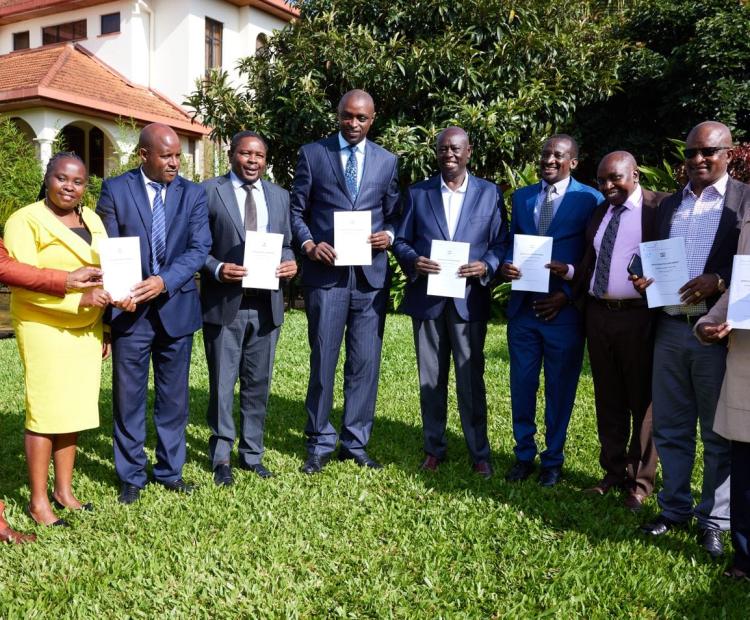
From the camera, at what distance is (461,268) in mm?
4633

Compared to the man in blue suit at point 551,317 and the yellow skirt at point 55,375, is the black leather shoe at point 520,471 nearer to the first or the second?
the man in blue suit at point 551,317

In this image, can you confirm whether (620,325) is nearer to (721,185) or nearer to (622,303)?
(622,303)

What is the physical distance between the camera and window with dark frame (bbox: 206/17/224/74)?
20.8m

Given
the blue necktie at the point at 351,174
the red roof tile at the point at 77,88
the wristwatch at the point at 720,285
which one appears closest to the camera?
the wristwatch at the point at 720,285

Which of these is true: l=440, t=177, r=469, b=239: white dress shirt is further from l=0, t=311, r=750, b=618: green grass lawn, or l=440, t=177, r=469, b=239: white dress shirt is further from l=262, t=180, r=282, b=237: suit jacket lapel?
l=0, t=311, r=750, b=618: green grass lawn

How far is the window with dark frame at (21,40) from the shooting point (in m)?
22.5

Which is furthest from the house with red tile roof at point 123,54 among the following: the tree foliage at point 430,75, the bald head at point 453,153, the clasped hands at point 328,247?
the bald head at point 453,153

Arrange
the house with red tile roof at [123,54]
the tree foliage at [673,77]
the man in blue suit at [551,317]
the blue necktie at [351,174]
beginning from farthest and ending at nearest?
1. the house with red tile roof at [123,54]
2. the tree foliage at [673,77]
3. the blue necktie at [351,174]
4. the man in blue suit at [551,317]

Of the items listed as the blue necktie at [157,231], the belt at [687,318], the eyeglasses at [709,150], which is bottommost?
the belt at [687,318]

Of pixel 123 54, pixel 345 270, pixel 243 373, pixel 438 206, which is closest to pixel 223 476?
pixel 243 373

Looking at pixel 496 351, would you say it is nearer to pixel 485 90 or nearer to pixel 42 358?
pixel 485 90

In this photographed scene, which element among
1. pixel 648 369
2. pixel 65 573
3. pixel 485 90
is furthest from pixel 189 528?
pixel 485 90

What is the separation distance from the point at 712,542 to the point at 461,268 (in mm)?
2211


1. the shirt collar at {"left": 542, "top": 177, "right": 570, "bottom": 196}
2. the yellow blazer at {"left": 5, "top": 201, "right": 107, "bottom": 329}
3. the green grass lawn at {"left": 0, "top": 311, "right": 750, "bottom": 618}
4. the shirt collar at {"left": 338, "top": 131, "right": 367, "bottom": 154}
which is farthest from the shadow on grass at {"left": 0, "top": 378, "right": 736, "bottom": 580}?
the shirt collar at {"left": 338, "top": 131, "right": 367, "bottom": 154}
